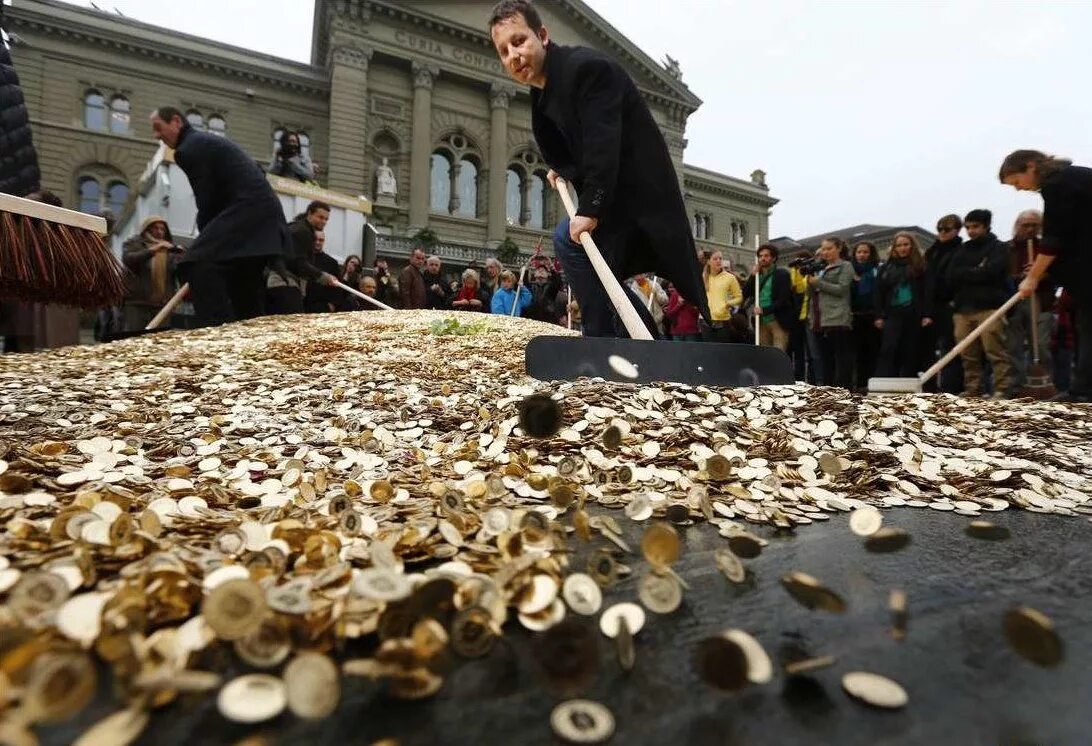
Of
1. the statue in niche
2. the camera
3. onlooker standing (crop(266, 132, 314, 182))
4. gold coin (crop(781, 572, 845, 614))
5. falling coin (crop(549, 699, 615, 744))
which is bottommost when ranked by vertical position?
falling coin (crop(549, 699, 615, 744))

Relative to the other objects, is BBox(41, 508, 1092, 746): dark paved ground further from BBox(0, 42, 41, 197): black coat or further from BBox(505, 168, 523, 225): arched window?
BBox(505, 168, 523, 225): arched window

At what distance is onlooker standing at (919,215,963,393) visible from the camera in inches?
201

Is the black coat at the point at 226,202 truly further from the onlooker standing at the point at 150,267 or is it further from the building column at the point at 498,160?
the building column at the point at 498,160

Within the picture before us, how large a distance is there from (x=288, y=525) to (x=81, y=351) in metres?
4.33

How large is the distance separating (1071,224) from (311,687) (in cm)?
450

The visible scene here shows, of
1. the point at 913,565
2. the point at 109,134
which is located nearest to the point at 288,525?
the point at 913,565

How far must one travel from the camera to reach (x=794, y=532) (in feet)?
4.18

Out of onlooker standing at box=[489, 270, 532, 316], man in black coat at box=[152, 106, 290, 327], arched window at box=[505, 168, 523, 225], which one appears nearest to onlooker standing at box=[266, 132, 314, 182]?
onlooker standing at box=[489, 270, 532, 316]

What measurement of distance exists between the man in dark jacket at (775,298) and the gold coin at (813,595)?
5767mm

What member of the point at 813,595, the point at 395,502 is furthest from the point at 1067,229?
the point at 395,502

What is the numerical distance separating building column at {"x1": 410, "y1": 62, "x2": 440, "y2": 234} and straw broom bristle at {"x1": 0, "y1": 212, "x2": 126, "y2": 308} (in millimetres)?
20990

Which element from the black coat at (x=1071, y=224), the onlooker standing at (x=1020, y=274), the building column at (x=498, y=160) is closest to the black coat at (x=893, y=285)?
the onlooker standing at (x=1020, y=274)

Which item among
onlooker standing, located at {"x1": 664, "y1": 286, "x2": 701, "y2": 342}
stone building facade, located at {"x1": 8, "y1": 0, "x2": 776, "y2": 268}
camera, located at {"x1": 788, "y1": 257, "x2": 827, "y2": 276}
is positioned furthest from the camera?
stone building facade, located at {"x1": 8, "y1": 0, "x2": 776, "y2": 268}

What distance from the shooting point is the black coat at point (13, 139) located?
129 inches
